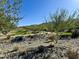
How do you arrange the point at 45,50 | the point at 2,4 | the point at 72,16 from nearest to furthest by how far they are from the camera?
the point at 2,4 < the point at 45,50 < the point at 72,16

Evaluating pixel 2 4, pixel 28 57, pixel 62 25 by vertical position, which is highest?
pixel 2 4

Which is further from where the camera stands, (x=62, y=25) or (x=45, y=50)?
(x=62, y=25)

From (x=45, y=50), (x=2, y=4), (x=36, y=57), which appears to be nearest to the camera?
(x=2, y=4)

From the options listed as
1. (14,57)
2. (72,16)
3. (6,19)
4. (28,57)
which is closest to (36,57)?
(28,57)

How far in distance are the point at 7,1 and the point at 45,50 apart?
5763mm

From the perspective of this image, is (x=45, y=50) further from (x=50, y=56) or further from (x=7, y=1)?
(x=7, y=1)

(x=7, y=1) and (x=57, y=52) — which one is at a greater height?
(x=7, y=1)

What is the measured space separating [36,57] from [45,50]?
1750mm

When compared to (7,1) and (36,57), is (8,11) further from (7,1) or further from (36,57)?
(36,57)

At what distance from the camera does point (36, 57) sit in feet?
70.8

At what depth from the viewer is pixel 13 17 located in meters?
21.0

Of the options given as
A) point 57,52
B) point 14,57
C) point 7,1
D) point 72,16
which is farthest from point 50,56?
point 72,16

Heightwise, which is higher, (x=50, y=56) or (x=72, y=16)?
(x=72, y=16)

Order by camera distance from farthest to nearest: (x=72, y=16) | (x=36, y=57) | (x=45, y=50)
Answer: (x=72, y=16), (x=45, y=50), (x=36, y=57)
